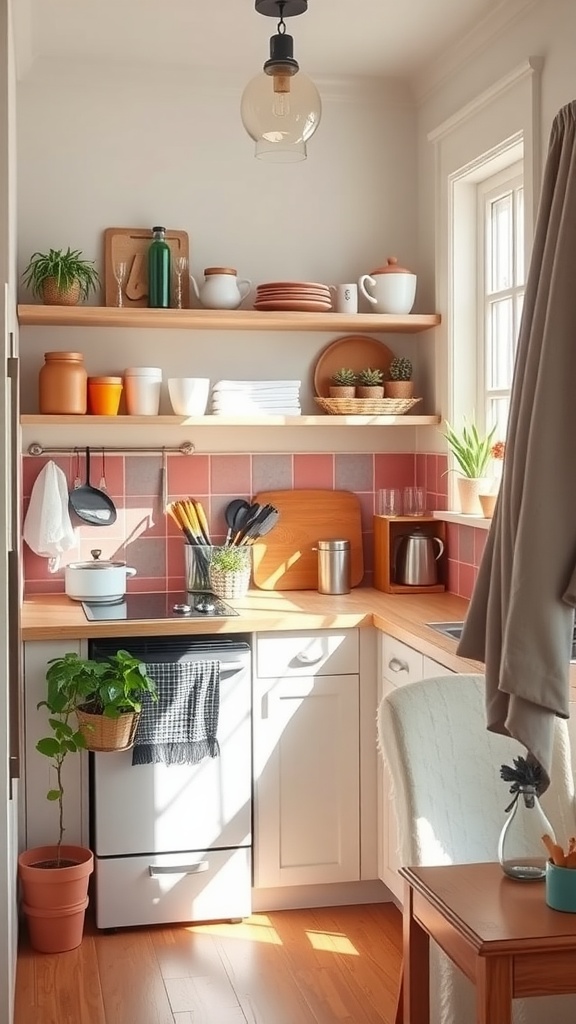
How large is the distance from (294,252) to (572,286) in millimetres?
2172

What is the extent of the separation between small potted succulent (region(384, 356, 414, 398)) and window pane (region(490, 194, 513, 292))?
0.42 m

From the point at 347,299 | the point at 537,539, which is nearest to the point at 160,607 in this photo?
the point at 347,299

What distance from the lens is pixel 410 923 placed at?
2.03 m

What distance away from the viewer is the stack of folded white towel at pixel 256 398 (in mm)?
3938

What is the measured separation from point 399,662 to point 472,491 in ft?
2.06

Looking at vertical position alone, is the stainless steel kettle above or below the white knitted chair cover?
above

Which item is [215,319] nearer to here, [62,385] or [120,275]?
[120,275]

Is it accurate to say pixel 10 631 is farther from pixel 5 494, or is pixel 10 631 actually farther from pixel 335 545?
pixel 335 545

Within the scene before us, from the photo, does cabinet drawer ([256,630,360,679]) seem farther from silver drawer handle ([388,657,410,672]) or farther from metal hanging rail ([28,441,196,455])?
metal hanging rail ([28,441,196,455])

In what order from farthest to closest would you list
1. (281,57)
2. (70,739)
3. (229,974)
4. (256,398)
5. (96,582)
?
(256,398), (96,582), (70,739), (229,974), (281,57)

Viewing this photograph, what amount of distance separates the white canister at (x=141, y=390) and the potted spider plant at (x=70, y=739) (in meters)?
0.91

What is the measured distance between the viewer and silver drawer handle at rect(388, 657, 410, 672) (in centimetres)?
335

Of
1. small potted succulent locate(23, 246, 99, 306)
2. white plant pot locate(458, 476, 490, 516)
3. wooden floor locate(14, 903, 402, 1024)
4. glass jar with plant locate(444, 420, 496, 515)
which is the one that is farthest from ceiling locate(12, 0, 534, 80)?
wooden floor locate(14, 903, 402, 1024)

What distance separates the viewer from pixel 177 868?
346cm
